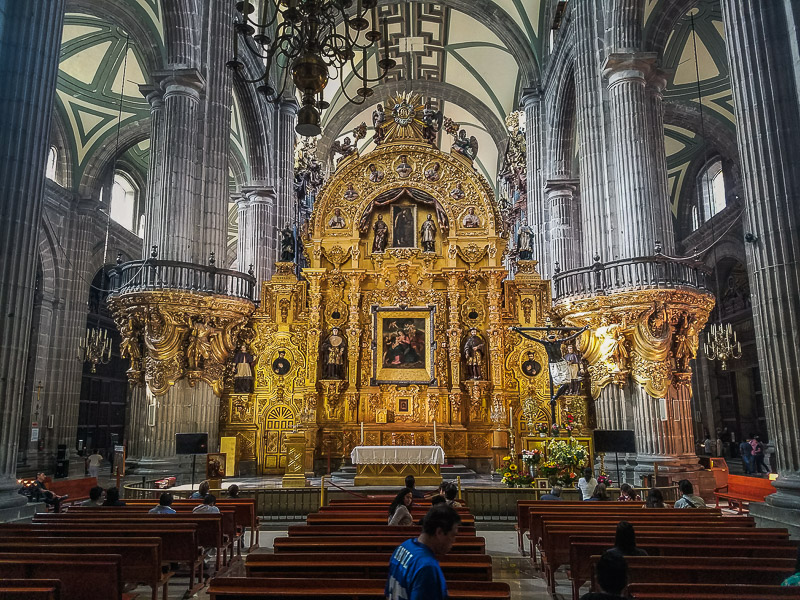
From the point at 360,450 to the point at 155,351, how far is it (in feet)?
17.4

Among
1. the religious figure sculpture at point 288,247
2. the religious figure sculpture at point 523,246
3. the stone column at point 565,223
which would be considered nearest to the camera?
the religious figure sculpture at point 523,246


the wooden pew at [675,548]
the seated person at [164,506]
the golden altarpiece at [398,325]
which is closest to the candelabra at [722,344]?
the golden altarpiece at [398,325]

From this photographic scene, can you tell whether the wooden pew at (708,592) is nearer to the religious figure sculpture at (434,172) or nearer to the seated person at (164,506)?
the seated person at (164,506)

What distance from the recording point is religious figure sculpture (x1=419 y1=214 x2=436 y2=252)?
707 inches

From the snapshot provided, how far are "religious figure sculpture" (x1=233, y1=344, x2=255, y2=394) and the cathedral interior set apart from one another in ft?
0.17

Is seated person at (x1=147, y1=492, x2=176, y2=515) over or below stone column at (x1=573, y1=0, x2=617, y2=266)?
below

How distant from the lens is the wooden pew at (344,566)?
416 cm

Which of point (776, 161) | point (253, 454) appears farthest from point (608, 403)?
point (253, 454)

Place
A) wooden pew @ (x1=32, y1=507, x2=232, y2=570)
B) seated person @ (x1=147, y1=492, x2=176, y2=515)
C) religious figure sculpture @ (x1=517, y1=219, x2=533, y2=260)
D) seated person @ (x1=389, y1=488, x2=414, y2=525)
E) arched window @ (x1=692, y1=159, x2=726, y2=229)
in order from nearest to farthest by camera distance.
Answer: seated person @ (x1=389, y1=488, x2=414, y2=525)
wooden pew @ (x1=32, y1=507, x2=232, y2=570)
seated person @ (x1=147, y1=492, x2=176, y2=515)
religious figure sculpture @ (x1=517, y1=219, x2=533, y2=260)
arched window @ (x1=692, y1=159, x2=726, y2=229)

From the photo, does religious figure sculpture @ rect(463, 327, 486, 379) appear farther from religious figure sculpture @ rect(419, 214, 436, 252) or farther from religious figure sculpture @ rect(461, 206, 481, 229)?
religious figure sculpture @ rect(461, 206, 481, 229)

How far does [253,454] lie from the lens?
1647 centimetres

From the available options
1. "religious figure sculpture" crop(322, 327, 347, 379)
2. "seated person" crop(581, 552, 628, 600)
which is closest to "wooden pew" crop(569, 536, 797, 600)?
"seated person" crop(581, 552, 628, 600)

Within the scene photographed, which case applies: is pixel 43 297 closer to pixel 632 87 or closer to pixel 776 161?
pixel 632 87

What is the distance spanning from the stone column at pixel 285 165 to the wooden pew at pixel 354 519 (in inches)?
725
